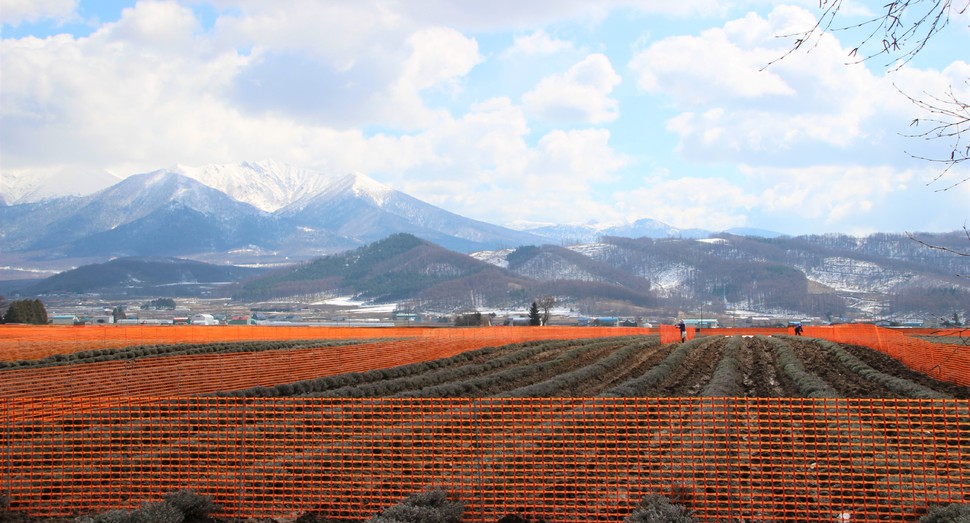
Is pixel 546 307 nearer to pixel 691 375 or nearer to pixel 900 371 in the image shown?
pixel 691 375

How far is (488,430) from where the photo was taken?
55.3ft

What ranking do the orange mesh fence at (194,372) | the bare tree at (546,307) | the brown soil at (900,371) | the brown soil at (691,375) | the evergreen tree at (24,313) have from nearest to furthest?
1. the orange mesh fence at (194,372)
2. the brown soil at (900,371)
3. the brown soil at (691,375)
4. the evergreen tree at (24,313)
5. the bare tree at (546,307)

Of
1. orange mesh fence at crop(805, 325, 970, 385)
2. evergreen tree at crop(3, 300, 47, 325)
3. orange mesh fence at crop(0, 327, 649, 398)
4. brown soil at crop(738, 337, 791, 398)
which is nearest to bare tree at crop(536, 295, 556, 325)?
evergreen tree at crop(3, 300, 47, 325)

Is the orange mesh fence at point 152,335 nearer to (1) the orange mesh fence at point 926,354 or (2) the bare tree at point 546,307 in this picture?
(1) the orange mesh fence at point 926,354

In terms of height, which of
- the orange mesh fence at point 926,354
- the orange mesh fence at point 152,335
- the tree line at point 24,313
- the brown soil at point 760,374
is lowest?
the brown soil at point 760,374

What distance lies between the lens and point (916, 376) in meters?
27.2

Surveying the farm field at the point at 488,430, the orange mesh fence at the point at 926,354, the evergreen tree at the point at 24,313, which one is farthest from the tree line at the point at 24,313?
the orange mesh fence at the point at 926,354

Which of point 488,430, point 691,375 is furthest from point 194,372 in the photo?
point 691,375

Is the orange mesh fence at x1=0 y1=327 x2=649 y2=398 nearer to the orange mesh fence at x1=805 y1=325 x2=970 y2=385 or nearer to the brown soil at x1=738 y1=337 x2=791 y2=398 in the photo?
the brown soil at x1=738 y1=337 x2=791 y2=398

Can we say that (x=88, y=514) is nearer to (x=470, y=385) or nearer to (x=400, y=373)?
(x=470, y=385)

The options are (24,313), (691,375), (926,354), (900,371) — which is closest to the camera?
(926,354)

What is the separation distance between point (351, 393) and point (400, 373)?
6.74m

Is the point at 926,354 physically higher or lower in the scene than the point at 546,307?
lower

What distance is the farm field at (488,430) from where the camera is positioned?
10703 mm
